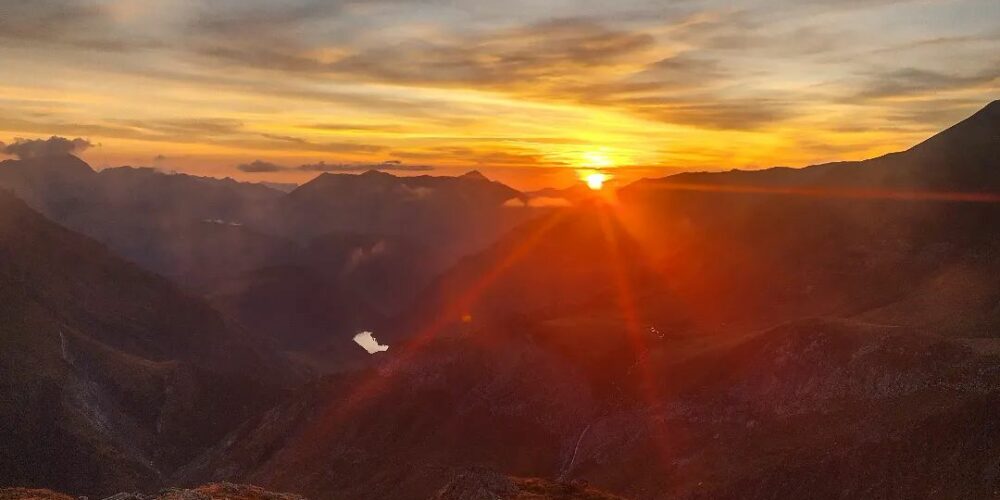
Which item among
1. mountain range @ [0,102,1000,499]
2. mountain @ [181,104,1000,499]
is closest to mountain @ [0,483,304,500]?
mountain range @ [0,102,1000,499]

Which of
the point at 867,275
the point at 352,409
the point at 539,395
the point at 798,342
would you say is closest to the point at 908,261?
the point at 867,275

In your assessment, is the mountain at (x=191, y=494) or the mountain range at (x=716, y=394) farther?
the mountain range at (x=716, y=394)

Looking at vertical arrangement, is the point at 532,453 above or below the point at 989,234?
below

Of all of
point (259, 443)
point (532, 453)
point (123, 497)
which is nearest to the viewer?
point (123, 497)

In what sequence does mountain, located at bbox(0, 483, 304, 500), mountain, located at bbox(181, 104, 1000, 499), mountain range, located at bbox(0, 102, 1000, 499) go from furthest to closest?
mountain, located at bbox(181, 104, 1000, 499)
mountain range, located at bbox(0, 102, 1000, 499)
mountain, located at bbox(0, 483, 304, 500)

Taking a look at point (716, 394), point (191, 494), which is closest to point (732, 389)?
point (716, 394)

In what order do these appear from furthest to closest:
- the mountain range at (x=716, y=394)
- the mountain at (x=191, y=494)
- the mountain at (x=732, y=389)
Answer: the mountain at (x=732, y=389)
the mountain range at (x=716, y=394)
the mountain at (x=191, y=494)

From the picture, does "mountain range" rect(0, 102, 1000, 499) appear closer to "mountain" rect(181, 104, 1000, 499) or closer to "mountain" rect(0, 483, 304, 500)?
"mountain" rect(181, 104, 1000, 499)

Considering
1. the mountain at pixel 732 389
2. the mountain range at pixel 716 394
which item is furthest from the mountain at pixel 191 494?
the mountain at pixel 732 389

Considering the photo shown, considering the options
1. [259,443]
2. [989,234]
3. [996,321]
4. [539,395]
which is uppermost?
[989,234]

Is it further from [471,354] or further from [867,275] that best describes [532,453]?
[867,275]

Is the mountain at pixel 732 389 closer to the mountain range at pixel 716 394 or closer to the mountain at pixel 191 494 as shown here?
the mountain range at pixel 716 394
